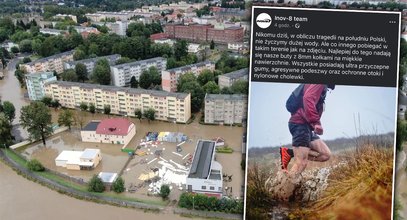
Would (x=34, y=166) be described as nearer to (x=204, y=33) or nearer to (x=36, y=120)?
(x=36, y=120)

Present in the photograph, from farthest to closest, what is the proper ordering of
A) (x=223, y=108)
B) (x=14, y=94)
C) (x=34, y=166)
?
(x=14, y=94) → (x=223, y=108) → (x=34, y=166)

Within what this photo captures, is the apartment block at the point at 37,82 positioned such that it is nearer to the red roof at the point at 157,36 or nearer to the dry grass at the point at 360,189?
the red roof at the point at 157,36

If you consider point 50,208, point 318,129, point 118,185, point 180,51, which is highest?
point 180,51

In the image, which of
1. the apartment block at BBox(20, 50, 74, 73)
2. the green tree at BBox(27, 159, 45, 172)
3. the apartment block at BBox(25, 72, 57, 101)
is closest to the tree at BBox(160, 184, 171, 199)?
the green tree at BBox(27, 159, 45, 172)

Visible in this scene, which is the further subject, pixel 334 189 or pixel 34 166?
pixel 34 166

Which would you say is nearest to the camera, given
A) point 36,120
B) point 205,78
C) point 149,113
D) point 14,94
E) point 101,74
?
point 36,120

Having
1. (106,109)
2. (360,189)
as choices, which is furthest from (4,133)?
(360,189)

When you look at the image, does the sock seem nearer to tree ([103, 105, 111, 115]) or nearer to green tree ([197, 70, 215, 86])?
tree ([103, 105, 111, 115])

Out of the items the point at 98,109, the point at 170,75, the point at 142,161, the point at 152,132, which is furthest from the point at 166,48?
the point at 142,161
